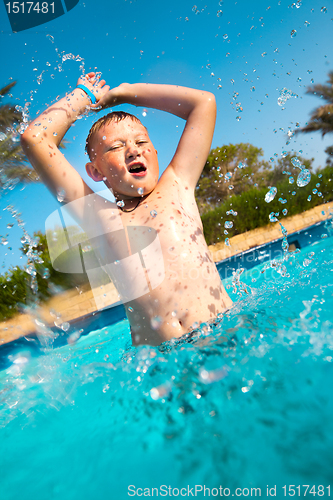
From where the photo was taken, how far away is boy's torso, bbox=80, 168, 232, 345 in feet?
5.92

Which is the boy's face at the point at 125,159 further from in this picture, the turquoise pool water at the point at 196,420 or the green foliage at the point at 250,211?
the green foliage at the point at 250,211

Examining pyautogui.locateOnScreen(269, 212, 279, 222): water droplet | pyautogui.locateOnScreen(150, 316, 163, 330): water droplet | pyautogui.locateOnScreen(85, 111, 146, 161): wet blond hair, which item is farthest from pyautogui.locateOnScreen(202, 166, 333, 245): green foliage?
pyautogui.locateOnScreen(150, 316, 163, 330): water droplet

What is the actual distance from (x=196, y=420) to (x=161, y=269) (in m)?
1.00

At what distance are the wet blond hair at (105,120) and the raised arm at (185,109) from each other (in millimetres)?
225

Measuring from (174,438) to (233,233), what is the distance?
8128 mm

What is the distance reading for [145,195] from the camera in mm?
2146

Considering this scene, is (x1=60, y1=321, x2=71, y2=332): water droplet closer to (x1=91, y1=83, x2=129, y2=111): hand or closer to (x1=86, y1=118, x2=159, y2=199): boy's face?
(x1=86, y1=118, x2=159, y2=199): boy's face

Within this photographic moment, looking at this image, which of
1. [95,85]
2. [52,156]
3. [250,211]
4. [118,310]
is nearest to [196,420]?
[52,156]

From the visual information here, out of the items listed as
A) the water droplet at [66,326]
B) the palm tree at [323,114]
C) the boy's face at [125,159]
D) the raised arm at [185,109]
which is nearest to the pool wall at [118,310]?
the water droplet at [66,326]

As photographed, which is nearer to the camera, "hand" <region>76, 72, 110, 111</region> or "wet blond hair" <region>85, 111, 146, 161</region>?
"wet blond hair" <region>85, 111, 146, 161</region>

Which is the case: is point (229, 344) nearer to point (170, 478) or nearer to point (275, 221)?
point (170, 478)

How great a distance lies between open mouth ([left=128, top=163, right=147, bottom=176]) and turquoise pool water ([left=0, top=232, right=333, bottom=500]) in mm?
1195

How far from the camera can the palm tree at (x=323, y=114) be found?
44.0ft

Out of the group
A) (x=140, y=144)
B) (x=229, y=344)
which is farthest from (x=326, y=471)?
(x=140, y=144)
